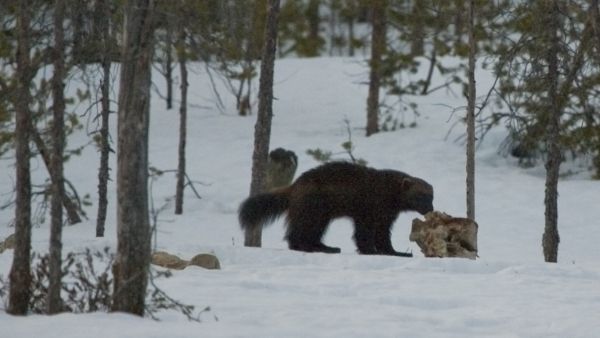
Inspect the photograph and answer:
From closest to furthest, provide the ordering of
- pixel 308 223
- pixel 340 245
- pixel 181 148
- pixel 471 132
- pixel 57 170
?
pixel 57 170
pixel 308 223
pixel 471 132
pixel 340 245
pixel 181 148

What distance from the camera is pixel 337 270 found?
37.8 feet

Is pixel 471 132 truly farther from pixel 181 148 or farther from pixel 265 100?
pixel 181 148

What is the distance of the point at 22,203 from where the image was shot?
857 centimetres

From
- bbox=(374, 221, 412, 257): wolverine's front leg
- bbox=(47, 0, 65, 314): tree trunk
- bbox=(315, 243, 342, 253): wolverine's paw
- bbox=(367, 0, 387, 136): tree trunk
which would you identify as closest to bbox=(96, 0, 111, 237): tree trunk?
bbox=(47, 0, 65, 314): tree trunk

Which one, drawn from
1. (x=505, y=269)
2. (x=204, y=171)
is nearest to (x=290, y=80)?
(x=204, y=171)

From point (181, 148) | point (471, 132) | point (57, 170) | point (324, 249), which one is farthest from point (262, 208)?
point (181, 148)

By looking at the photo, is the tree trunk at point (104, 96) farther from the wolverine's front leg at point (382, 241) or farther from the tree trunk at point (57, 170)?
the wolverine's front leg at point (382, 241)

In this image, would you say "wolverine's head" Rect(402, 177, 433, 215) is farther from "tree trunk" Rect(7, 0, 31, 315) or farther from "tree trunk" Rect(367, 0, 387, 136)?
"tree trunk" Rect(367, 0, 387, 136)

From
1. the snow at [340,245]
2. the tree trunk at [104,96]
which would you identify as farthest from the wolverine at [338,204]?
the tree trunk at [104,96]

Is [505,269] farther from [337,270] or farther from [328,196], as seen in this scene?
[328,196]

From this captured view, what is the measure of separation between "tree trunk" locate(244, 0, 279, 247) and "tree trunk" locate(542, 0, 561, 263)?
392cm

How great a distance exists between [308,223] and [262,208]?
62 cm

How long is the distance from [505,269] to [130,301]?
16.0ft

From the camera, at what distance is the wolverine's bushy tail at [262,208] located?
Answer: 13625mm
